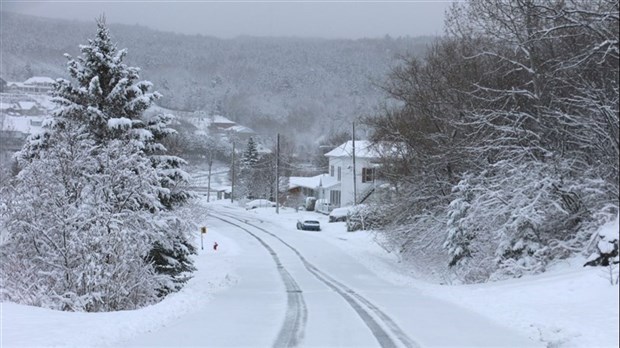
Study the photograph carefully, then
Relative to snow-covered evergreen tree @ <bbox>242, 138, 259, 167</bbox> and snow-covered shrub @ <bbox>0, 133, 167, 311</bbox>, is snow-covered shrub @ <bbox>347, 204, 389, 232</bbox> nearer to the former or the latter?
snow-covered shrub @ <bbox>0, 133, 167, 311</bbox>

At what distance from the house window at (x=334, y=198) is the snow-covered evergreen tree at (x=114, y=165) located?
45670 millimetres

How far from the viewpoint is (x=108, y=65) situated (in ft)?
66.8

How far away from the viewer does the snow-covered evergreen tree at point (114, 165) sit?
16.6 metres

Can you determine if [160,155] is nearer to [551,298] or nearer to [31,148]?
[31,148]

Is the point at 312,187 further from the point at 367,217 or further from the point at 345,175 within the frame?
the point at 367,217

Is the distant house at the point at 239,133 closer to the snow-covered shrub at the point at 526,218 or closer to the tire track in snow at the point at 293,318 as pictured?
the tire track in snow at the point at 293,318

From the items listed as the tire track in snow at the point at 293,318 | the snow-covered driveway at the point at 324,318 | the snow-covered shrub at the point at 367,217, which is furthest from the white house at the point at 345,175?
the tire track in snow at the point at 293,318

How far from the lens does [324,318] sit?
39.7ft

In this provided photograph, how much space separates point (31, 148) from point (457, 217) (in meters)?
14.9

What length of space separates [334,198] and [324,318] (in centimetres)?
5702

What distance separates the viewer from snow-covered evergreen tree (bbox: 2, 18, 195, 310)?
16.6 meters

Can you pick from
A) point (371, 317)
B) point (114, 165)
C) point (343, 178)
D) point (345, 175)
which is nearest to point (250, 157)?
point (343, 178)

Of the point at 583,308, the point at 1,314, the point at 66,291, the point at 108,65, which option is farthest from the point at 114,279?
the point at 583,308

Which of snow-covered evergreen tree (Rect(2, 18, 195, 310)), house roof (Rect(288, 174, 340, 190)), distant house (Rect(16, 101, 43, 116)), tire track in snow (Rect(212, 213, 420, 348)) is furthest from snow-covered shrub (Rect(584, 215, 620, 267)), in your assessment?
distant house (Rect(16, 101, 43, 116))
